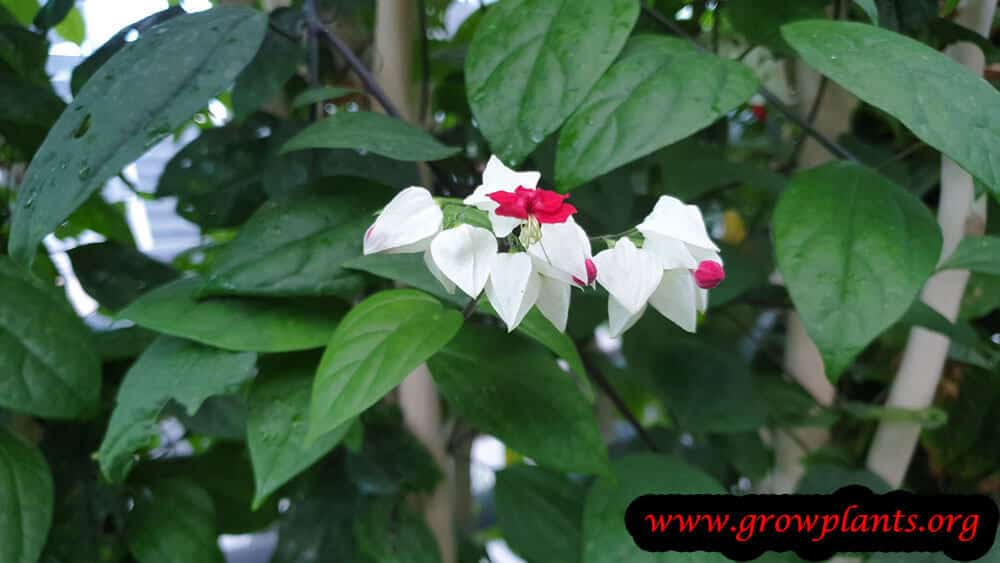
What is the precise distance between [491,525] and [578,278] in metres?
1.12

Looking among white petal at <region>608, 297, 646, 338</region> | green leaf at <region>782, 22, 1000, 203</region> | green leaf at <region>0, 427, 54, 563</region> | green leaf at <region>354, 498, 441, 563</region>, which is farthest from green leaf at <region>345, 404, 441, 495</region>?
green leaf at <region>782, 22, 1000, 203</region>

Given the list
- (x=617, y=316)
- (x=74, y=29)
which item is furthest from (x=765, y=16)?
(x=74, y=29)

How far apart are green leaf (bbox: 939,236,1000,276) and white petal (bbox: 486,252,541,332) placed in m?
0.30

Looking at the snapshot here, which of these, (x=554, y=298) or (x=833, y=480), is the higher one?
(x=554, y=298)

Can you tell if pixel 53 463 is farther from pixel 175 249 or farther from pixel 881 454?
pixel 881 454

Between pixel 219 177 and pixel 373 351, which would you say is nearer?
pixel 373 351

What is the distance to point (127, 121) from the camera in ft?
1.49

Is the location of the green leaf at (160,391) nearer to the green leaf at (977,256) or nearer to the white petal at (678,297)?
the white petal at (678,297)

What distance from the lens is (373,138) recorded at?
494 millimetres

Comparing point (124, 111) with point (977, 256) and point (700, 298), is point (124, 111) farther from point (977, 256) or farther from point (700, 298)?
point (977, 256)

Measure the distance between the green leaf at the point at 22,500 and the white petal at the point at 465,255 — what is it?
14.4 inches

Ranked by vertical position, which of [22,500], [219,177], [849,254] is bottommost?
[22,500]

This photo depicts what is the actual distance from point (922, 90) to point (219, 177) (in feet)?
1.71

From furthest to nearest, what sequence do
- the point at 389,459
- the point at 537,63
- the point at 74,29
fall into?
the point at 74,29 < the point at 389,459 < the point at 537,63
